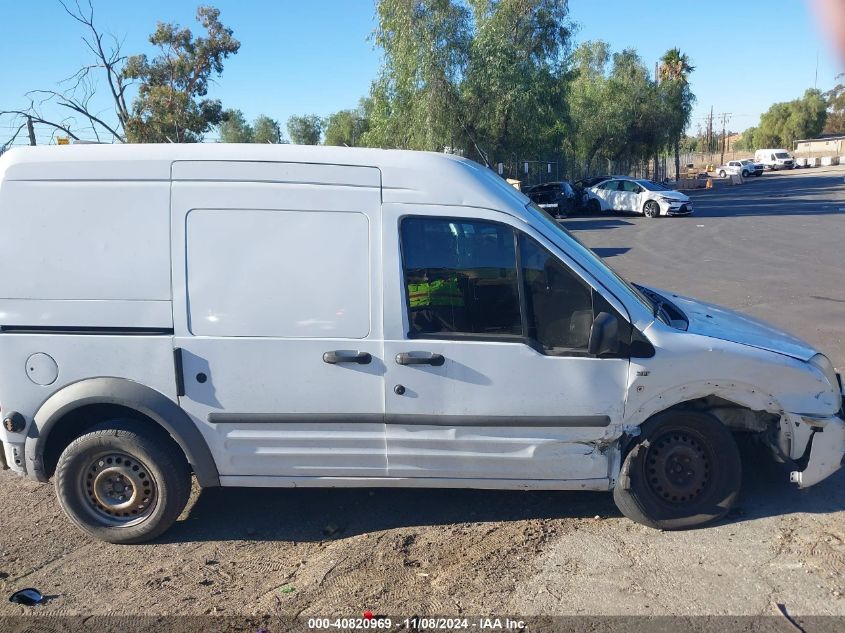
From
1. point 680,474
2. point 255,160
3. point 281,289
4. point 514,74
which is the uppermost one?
point 514,74

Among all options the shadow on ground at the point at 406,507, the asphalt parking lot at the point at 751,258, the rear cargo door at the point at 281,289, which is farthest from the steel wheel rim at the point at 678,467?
the asphalt parking lot at the point at 751,258

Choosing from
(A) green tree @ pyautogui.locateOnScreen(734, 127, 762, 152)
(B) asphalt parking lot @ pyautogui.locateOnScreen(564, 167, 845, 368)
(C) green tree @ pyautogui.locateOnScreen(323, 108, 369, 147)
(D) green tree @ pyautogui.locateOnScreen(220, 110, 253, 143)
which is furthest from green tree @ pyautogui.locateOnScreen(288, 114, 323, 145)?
(A) green tree @ pyautogui.locateOnScreen(734, 127, 762, 152)

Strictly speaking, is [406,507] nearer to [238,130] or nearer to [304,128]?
[238,130]

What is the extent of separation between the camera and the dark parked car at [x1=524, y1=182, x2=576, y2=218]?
31.0m

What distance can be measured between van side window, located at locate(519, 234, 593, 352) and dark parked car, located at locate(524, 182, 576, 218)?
2725cm

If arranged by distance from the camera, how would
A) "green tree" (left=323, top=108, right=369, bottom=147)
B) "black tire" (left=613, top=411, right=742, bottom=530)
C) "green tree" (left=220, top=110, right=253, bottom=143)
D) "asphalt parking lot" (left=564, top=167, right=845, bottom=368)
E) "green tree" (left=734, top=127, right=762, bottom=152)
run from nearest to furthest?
"black tire" (left=613, top=411, right=742, bottom=530) → "asphalt parking lot" (left=564, top=167, right=845, bottom=368) → "green tree" (left=220, top=110, right=253, bottom=143) → "green tree" (left=323, top=108, right=369, bottom=147) → "green tree" (left=734, top=127, right=762, bottom=152)

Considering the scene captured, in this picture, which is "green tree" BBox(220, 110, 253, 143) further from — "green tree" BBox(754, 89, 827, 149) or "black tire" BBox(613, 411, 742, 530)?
"green tree" BBox(754, 89, 827, 149)

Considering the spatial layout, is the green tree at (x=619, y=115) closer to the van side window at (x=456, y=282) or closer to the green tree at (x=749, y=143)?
the van side window at (x=456, y=282)

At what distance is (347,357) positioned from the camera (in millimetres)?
4059

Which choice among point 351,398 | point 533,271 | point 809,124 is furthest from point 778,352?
point 809,124

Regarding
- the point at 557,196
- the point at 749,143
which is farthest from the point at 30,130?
the point at 749,143

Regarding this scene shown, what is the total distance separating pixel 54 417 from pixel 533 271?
112 inches

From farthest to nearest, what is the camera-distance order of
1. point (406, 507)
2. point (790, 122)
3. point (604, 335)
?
point (790, 122)
point (406, 507)
point (604, 335)

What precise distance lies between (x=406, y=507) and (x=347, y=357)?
4.03 feet
